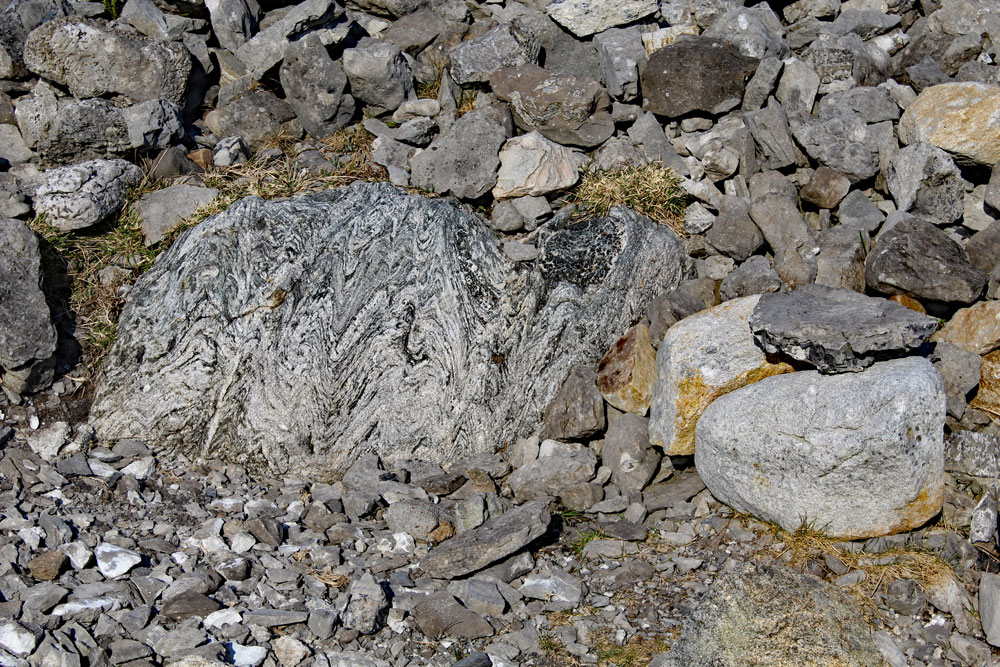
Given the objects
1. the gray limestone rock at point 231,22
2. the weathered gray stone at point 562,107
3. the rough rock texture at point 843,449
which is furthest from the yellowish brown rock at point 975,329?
the gray limestone rock at point 231,22

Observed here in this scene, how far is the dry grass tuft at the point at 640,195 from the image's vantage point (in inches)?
264

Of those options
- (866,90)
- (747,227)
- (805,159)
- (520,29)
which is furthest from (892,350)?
(520,29)

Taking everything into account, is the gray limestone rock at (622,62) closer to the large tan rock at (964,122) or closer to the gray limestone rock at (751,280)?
the gray limestone rock at (751,280)

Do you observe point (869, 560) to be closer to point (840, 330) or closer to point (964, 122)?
point (840, 330)

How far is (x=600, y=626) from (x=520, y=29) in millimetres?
5240

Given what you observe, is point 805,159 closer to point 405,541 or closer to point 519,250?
point 519,250

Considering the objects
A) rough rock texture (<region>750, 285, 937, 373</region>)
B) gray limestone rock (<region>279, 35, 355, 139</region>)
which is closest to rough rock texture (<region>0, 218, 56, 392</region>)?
gray limestone rock (<region>279, 35, 355, 139</region>)

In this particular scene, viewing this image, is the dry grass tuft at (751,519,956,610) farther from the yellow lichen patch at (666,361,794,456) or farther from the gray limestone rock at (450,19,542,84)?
the gray limestone rock at (450,19,542,84)

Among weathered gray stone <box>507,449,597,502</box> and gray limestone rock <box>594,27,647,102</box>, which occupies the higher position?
gray limestone rock <box>594,27,647,102</box>

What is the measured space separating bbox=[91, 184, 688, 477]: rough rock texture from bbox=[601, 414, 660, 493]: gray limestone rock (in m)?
0.61

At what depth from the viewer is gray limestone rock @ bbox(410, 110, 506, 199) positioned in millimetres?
6832

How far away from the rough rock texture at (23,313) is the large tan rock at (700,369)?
4297 mm

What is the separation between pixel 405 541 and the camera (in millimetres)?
→ 5281

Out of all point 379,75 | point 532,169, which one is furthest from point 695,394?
point 379,75
